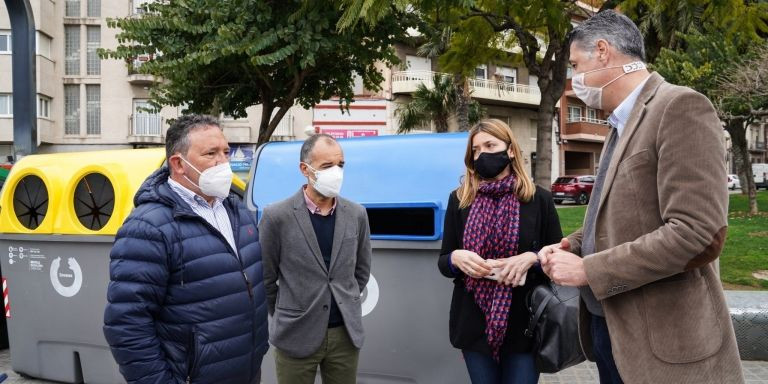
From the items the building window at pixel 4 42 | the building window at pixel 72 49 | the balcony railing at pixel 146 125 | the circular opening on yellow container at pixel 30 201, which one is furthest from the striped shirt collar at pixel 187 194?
the building window at pixel 72 49

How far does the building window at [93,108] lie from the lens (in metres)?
26.4

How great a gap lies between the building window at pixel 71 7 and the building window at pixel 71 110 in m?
3.06

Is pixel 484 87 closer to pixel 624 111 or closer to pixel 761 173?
pixel 624 111

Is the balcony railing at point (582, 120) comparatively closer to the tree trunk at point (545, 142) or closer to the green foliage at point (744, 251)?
the green foliage at point (744, 251)

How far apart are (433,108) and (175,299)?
22984mm

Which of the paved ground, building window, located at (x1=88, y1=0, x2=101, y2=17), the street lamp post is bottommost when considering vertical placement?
the paved ground

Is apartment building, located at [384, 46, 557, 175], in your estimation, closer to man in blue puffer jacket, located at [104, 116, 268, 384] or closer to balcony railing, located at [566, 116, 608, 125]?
balcony railing, located at [566, 116, 608, 125]

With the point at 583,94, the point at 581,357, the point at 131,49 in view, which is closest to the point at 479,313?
the point at 581,357

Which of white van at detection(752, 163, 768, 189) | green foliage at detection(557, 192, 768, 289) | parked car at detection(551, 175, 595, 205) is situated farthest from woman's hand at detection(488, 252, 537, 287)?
white van at detection(752, 163, 768, 189)

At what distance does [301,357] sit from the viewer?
104 inches

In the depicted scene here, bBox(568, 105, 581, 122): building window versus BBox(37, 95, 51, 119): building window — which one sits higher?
BBox(568, 105, 581, 122): building window

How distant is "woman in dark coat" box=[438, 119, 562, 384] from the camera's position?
7.81 feet

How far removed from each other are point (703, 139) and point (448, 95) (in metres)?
22.8

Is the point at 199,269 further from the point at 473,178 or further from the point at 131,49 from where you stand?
the point at 131,49
